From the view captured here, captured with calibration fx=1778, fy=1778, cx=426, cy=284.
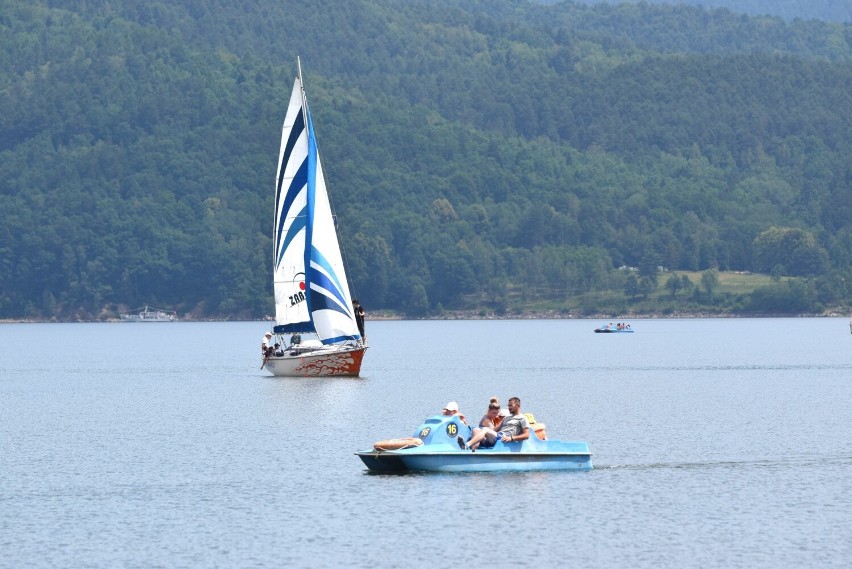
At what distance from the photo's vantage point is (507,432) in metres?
60.3

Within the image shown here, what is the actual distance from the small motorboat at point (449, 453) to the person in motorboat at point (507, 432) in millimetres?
192

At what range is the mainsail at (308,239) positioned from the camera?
106 meters

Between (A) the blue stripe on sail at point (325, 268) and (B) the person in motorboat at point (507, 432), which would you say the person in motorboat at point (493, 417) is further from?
(A) the blue stripe on sail at point (325, 268)

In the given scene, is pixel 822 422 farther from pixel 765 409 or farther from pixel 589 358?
pixel 589 358

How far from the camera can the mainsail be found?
10612cm

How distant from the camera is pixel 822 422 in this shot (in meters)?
84.8

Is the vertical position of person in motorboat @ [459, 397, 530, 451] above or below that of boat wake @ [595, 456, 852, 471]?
above

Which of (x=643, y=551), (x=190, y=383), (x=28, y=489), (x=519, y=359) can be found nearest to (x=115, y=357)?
(x=519, y=359)

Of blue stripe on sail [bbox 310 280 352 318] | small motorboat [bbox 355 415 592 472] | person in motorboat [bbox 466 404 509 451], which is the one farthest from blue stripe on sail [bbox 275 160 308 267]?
person in motorboat [bbox 466 404 509 451]

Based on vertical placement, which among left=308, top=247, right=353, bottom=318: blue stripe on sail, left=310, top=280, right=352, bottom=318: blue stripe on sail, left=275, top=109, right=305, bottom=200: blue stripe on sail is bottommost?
left=310, top=280, right=352, bottom=318: blue stripe on sail

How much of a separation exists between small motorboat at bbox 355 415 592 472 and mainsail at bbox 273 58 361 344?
45.6 m

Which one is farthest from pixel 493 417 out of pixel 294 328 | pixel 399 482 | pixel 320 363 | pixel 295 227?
pixel 294 328

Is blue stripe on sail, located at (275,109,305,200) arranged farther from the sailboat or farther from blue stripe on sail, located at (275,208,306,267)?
blue stripe on sail, located at (275,208,306,267)

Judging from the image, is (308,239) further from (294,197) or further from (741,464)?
(741,464)
